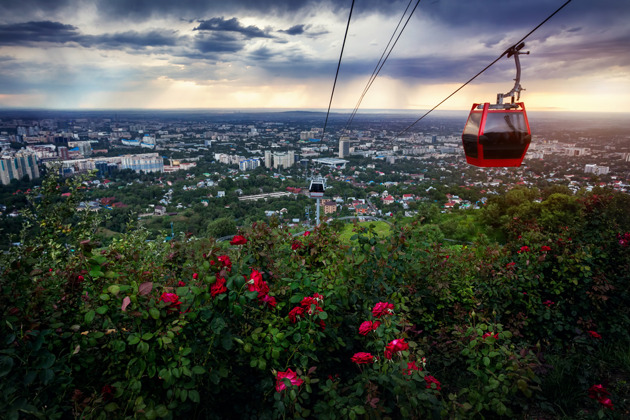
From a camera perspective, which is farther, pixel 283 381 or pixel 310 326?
pixel 310 326

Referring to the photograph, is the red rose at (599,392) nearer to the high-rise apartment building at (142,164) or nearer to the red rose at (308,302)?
the red rose at (308,302)

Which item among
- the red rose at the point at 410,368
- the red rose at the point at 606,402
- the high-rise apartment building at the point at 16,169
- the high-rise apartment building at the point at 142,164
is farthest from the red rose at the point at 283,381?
the high-rise apartment building at the point at 142,164

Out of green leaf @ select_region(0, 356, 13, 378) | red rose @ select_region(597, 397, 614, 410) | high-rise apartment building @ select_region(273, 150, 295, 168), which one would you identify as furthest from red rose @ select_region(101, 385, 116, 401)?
high-rise apartment building @ select_region(273, 150, 295, 168)

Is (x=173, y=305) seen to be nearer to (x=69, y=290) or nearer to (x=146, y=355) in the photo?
(x=146, y=355)

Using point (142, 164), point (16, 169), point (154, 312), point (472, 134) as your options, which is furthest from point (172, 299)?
point (142, 164)

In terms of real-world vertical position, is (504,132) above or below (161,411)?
Answer: above

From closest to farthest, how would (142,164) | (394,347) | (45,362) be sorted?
(45,362), (394,347), (142,164)

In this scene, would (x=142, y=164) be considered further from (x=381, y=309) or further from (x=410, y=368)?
(x=410, y=368)
